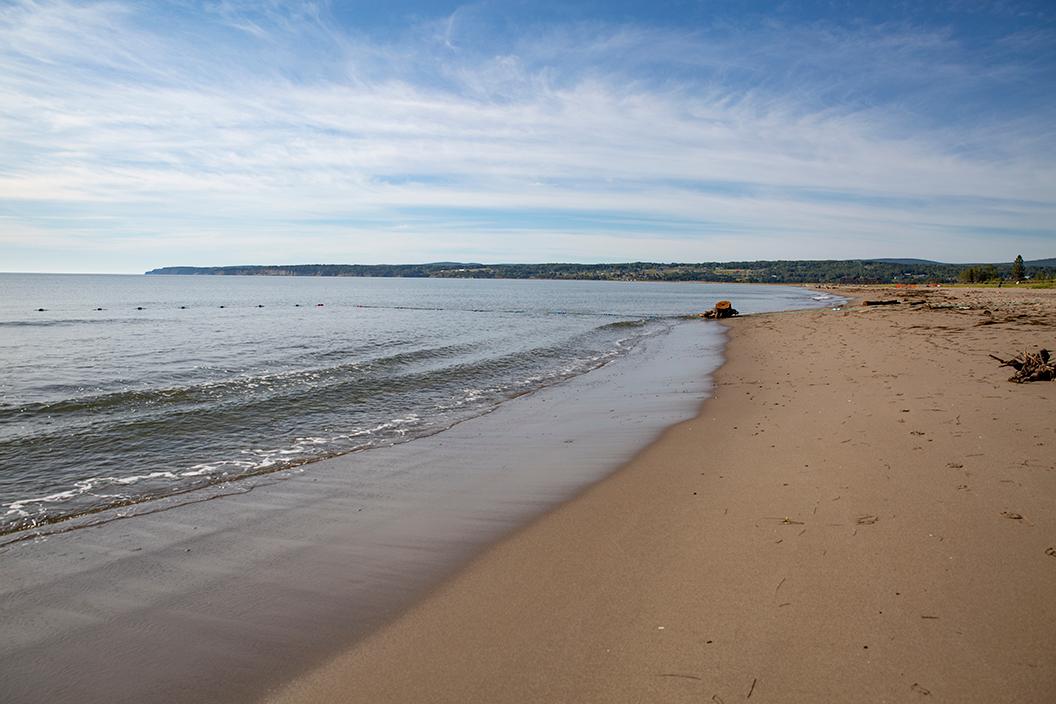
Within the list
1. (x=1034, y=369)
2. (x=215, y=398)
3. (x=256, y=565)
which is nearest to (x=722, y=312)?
(x=1034, y=369)

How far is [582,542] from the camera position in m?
5.54

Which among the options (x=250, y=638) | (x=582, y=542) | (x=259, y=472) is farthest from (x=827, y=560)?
(x=259, y=472)

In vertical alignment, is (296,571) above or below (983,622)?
below

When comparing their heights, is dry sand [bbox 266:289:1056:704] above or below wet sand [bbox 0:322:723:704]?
above

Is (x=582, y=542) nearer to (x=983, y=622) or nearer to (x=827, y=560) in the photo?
(x=827, y=560)

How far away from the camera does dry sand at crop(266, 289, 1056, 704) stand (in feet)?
11.0

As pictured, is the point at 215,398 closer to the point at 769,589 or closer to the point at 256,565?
the point at 256,565

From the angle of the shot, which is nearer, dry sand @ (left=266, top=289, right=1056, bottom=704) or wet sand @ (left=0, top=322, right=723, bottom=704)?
dry sand @ (left=266, top=289, right=1056, bottom=704)

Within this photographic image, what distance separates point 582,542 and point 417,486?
2.86 meters

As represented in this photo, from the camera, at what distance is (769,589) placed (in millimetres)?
4305

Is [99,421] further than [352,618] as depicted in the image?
Yes

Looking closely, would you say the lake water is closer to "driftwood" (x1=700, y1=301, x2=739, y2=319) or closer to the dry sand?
the dry sand

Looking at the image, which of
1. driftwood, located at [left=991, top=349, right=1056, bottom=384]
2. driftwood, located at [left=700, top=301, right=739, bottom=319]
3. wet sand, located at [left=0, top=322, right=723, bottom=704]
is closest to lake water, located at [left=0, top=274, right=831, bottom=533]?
wet sand, located at [left=0, top=322, right=723, bottom=704]

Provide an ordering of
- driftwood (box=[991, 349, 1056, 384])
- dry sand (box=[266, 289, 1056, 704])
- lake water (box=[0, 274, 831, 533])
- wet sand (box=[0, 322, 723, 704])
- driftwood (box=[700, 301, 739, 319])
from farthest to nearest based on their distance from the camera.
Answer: driftwood (box=[700, 301, 739, 319])
driftwood (box=[991, 349, 1056, 384])
lake water (box=[0, 274, 831, 533])
wet sand (box=[0, 322, 723, 704])
dry sand (box=[266, 289, 1056, 704])
